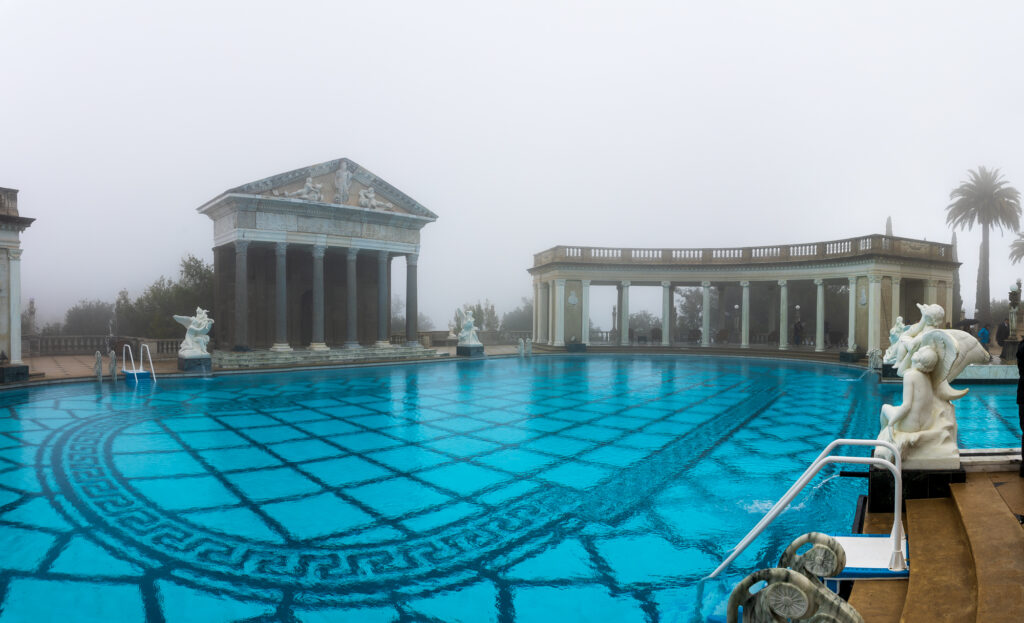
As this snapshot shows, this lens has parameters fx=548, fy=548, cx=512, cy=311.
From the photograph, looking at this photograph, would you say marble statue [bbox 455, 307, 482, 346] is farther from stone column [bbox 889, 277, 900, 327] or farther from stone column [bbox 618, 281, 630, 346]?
stone column [bbox 889, 277, 900, 327]

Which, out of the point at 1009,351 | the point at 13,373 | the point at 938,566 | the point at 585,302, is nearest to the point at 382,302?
the point at 585,302

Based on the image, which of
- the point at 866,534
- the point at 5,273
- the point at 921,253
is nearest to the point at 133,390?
the point at 5,273

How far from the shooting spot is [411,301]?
2752 centimetres

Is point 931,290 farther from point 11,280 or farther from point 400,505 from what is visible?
point 11,280

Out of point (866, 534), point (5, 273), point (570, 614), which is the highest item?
point (5, 273)

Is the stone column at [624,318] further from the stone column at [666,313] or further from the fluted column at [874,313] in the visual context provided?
the fluted column at [874,313]

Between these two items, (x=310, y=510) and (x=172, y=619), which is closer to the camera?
(x=172, y=619)

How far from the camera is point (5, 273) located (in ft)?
53.7

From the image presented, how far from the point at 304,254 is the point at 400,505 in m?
24.5

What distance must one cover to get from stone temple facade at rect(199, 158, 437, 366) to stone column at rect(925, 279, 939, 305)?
2432 centimetres

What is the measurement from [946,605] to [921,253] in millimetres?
28897

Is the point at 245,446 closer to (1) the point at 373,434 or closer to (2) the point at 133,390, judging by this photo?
(1) the point at 373,434

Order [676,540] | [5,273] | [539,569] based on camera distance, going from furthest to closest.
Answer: [5,273] → [676,540] → [539,569]

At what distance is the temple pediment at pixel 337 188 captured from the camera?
22891mm
